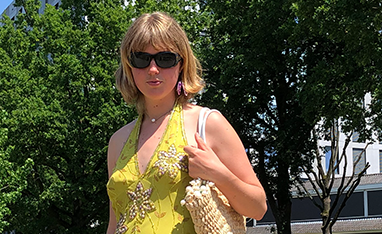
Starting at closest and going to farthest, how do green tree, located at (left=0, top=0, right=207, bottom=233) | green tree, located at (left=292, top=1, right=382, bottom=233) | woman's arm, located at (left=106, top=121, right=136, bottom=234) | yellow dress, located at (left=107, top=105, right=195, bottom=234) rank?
yellow dress, located at (left=107, top=105, right=195, bottom=234)
woman's arm, located at (left=106, top=121, right=136, bottom=234)
green tree, located at (left=292, top=1, right=382, bottom=233)
green tree, located at (left=0, top=0, right=207, bottom=233)

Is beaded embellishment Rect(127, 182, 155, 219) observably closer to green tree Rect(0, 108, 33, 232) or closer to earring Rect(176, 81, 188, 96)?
earring Rect(176, 81, 188, 96)

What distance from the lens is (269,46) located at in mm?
22531

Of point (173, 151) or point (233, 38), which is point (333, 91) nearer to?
point (233, 38)

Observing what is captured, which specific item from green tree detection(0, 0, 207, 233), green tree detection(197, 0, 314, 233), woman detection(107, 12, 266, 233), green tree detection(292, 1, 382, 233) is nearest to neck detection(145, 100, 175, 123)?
woman detection(107, 12, 266, 233)

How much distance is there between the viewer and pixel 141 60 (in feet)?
8.27

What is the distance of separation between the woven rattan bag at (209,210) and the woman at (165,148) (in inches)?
1.4

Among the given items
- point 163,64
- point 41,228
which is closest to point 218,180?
point 163,64

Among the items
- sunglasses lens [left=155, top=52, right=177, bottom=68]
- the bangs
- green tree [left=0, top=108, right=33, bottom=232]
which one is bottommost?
green tree [left=0, top=108, right=33, bottom=232]

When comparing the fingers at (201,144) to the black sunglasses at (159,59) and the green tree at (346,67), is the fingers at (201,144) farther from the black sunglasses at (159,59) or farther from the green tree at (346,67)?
the green tree at (346,67)

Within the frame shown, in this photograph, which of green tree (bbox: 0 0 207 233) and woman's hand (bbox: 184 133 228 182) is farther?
green tree (bbox: 0 0 207 233)

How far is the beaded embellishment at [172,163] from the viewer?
2372 millimetres

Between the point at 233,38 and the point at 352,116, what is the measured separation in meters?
6.65

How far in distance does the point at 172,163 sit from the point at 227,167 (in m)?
0.22

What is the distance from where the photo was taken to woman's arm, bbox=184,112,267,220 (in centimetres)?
231
